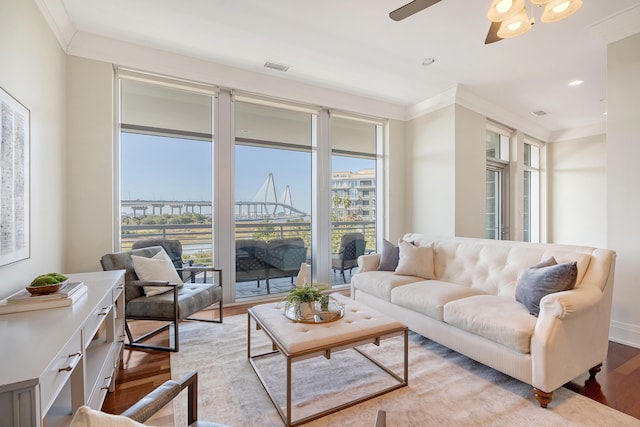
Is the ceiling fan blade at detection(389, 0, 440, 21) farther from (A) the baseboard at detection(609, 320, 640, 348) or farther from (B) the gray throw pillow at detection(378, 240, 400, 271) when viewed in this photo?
(A) the baseboard at detection(609, 320, 640, 348)

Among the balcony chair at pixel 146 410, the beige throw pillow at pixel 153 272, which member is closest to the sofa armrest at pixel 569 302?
the balcony chair at pixel 146 410

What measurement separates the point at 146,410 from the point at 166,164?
10.5 feet

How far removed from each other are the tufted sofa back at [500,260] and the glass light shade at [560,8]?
170cm

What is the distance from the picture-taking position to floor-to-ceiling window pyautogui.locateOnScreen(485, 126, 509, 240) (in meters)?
5.52

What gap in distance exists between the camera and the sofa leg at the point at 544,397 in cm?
181

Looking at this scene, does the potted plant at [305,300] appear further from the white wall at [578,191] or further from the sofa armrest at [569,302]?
the white wall at [578,191]

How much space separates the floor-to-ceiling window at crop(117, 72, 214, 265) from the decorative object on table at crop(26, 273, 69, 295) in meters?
1.63

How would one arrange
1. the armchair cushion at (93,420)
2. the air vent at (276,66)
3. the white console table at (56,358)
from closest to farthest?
the armchair cushion at (93,420), the white console table at (56,358), the air vent at (276,66)

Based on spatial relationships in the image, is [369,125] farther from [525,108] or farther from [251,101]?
[525,108]

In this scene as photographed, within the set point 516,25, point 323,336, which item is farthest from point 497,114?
point 323,336

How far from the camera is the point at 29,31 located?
221 cm

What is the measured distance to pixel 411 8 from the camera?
6.30 feet

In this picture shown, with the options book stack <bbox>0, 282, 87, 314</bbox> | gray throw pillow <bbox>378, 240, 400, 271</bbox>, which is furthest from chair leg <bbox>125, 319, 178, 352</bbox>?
gray throw pillow <bbox>378, 240, 400, 271</bbox>

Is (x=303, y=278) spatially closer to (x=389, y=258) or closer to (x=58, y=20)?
(x=389, y=258)
